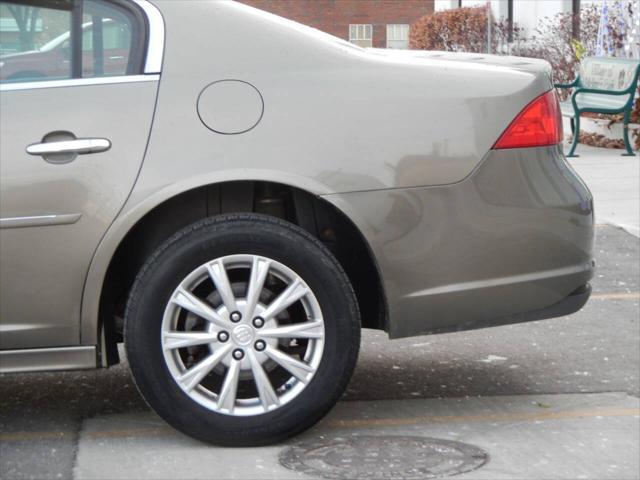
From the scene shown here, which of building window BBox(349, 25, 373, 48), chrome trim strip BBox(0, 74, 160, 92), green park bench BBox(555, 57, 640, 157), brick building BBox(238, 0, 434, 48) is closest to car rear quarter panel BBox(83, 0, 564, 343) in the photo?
chrome trim strip BBox(0, 74, 160, 92)

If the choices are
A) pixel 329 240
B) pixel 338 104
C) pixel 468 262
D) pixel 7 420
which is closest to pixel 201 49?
pixel 338 104

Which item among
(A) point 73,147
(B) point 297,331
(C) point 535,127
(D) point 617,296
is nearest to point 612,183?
(D) point 617,296

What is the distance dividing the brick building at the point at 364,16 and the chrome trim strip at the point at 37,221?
42.0 meters

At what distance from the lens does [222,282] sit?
183 inches

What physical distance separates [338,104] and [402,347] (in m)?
1.93

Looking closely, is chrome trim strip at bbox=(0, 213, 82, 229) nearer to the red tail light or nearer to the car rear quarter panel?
the car rear quarter panel

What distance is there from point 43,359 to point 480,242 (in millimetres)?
1596

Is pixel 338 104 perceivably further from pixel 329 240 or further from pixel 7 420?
pixel 7 420

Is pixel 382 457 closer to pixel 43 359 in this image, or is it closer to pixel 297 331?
pixel 297 331

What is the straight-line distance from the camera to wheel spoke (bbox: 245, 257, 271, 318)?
467cm

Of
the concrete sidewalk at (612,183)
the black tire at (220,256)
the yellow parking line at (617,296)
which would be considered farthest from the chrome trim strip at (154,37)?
the concrete sidewalk at (612,183)

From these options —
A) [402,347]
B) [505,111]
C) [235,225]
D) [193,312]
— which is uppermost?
[505,111]

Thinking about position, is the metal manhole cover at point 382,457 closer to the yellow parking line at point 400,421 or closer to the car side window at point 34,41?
the yellow parking line at point 400,421

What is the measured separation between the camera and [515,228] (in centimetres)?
492
